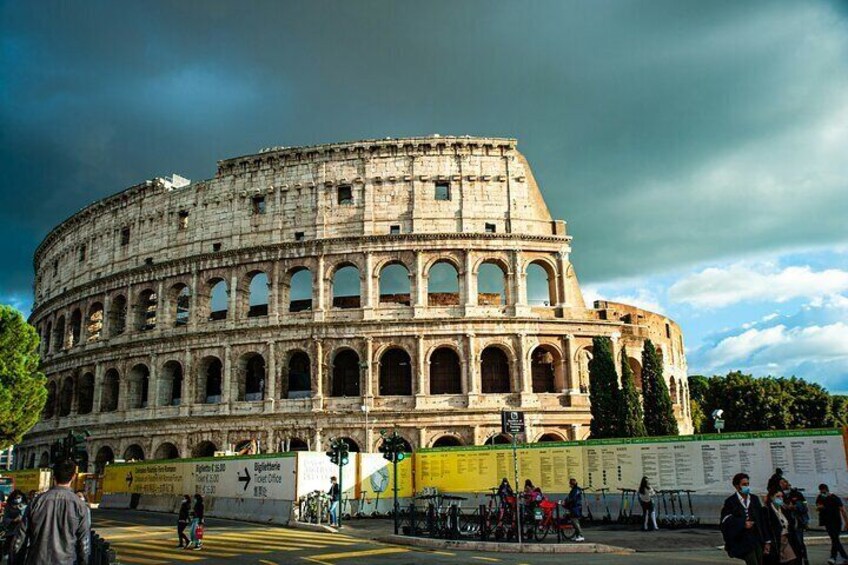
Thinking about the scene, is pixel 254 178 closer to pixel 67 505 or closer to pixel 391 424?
pixel 391 424

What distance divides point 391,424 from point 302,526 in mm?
12015

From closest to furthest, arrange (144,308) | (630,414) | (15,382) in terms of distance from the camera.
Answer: (630,414), (15,382), (144,308)

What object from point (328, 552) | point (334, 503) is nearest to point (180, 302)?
point (334, 503)

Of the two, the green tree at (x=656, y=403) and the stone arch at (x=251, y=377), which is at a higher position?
the stone arch at (x=251, y=377)

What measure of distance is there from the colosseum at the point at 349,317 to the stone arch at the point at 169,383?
0.36 ft

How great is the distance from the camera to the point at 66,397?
144 feet

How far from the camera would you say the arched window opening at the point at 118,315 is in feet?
137

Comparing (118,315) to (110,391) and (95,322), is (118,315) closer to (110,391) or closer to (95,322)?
(95,322)

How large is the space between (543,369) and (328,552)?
2320cm

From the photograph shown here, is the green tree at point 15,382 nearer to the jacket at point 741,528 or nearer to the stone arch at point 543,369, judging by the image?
the stone arch at point 543,369

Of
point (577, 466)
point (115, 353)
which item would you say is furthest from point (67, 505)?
point (115, 353)

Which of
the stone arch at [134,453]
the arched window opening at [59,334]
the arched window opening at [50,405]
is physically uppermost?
the arched window opening at [59,334]

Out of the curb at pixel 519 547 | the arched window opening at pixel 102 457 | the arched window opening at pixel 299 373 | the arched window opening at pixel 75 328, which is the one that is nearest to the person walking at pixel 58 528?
the curb at pixel 519 547

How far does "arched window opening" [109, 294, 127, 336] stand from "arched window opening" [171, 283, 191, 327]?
10.4 feet
